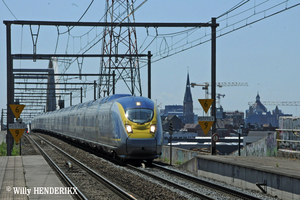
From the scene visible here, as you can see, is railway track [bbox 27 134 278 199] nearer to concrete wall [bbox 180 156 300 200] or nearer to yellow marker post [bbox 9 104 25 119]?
concrete wall [bbox 180 156 300 200]

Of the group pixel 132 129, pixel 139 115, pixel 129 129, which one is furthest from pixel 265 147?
pixel 129 129

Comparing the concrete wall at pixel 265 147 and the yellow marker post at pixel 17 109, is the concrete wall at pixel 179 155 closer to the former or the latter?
the concrete wall at pixel 265 147

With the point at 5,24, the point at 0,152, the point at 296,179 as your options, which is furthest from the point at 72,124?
the point at 296,179

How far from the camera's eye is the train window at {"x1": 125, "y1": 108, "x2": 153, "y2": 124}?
20.2 metres

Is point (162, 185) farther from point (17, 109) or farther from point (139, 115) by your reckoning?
point (17, 109)

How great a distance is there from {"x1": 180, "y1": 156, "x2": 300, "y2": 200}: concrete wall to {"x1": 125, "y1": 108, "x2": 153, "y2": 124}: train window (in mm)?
3018

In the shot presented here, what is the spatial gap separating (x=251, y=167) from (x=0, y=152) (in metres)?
22.4

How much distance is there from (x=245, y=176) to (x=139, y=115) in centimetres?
731

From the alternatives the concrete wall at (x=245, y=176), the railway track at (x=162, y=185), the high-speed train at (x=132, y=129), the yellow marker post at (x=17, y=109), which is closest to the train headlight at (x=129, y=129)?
the high-speed train at (x=132, y=129)

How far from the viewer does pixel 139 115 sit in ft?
66.7

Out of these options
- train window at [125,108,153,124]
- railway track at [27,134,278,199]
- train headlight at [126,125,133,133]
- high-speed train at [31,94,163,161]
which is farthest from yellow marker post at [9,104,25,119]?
train headlight at [126,125,133,133]

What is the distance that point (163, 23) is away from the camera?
2220cm

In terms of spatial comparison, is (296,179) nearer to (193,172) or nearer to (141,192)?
(141,192)

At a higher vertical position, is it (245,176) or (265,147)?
(265,147)
